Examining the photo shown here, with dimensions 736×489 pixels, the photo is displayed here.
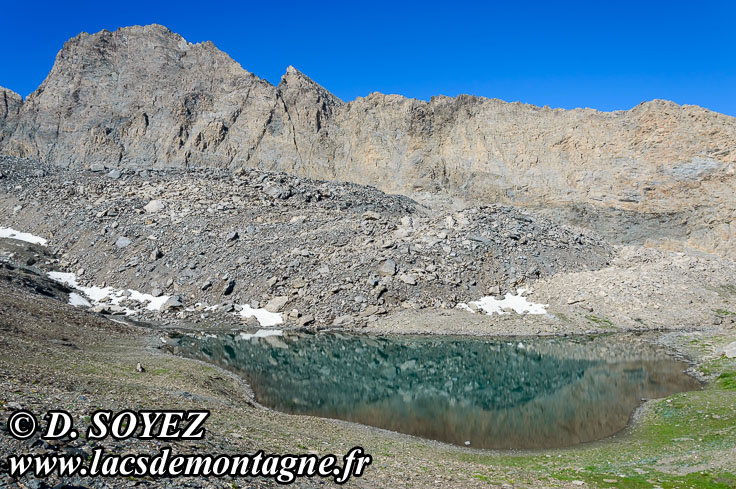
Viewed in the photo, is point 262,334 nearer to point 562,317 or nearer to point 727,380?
point 562,317

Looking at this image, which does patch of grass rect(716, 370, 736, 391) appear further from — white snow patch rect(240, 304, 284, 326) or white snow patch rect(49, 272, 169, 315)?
white snow patch rect(49, 272, 169, 315)

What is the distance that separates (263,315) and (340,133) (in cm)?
9409

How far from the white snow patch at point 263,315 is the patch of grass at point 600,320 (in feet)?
105

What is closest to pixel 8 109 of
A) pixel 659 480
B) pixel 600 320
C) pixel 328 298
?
pixel 328 298

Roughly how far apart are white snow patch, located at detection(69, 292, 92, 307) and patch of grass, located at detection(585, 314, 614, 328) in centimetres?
5278

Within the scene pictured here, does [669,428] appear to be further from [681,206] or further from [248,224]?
[681,206]

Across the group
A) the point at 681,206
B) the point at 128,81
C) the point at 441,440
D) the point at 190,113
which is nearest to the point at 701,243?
the point at 681,206

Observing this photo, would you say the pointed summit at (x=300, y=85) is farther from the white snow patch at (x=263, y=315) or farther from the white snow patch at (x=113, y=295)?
the white snow patch at (x=263, y=315)

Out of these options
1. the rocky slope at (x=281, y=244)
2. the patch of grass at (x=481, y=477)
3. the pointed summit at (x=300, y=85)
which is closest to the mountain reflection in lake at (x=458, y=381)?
the patch of grass at (x=481, y=477)

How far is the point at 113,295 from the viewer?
56031 mm

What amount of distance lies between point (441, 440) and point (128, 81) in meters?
146

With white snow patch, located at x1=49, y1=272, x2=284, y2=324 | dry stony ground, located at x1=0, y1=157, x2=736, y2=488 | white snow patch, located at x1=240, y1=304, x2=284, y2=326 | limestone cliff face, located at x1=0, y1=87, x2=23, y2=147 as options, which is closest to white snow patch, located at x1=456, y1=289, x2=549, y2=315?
dry stony ground, located at x1=0, y1=157, x2=736, y2=488

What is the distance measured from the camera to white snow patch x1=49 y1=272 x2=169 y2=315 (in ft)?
178

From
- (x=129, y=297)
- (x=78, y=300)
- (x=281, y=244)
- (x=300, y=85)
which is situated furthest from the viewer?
(x=300, y=85)
